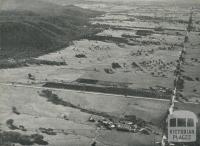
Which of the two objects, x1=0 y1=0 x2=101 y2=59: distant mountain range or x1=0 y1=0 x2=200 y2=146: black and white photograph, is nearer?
x1=0 y1=0 x2=200 y2=146: black and white photograph

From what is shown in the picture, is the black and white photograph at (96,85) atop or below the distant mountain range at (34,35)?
below

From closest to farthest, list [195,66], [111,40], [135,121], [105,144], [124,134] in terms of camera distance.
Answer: [105,144], [124,134], [135,121], [195,66], [111,40]

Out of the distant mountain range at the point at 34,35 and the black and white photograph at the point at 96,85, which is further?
the distant mountain range at the point at 34,35

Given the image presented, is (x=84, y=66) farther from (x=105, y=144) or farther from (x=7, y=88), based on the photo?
(x=105, y=144)

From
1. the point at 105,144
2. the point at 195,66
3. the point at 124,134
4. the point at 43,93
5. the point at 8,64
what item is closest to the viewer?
the point at 105,144

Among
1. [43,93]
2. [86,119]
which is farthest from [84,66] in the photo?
[86,119]

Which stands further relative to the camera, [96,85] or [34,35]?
[34,35]

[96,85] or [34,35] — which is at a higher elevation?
[34,35]

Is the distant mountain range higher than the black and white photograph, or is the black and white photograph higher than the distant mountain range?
the distant mountain range

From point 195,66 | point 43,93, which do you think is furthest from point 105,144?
point 195,66

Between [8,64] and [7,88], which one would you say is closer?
[7,88]

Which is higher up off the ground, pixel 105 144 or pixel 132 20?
pixel 132 20
